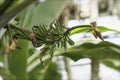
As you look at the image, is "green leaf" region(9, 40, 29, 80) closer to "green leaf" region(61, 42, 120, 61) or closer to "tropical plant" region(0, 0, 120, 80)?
"tropical plant" region(0, 0, 120, 80)

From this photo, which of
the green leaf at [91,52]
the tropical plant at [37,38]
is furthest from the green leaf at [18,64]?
the green leaf at [91,52]

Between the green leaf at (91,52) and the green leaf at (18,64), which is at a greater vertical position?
the green leaf at (91,52)

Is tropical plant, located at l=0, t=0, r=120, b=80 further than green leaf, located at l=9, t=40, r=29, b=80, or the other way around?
green leaf, located at l=9, t=40, r=29, b=80

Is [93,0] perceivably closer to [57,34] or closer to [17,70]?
[17,70]

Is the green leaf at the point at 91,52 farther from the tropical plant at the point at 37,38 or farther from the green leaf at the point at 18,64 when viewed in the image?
the green leaf at the point at 18,64

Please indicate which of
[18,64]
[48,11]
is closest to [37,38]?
[48,11]

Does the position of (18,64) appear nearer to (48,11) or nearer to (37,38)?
(48,11)

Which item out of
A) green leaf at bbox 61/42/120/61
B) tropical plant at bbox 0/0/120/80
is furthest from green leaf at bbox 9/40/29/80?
green leaf at bbox 61/42/120/61

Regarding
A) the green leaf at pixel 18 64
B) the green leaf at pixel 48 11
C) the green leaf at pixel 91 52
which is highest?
the green leaf at pixel 48 11

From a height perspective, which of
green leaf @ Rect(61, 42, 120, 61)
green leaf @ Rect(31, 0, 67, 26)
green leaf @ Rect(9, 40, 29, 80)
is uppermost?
green leaf @ Rect(31, 0, 67, 26)
